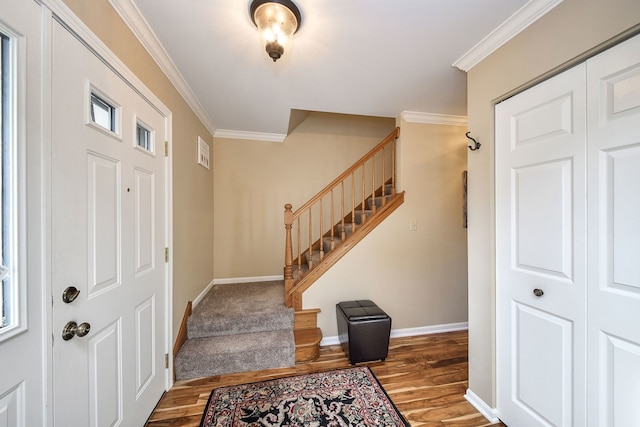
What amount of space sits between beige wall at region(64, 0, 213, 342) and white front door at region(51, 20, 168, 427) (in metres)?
0.16

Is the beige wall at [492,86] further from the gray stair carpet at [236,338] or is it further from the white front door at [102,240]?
the white front door at [102,240]

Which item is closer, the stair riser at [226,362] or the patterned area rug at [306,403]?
the patterned area rug at [306,403]

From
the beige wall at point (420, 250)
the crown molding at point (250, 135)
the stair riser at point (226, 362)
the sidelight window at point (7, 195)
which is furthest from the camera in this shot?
the crown molding at point (250, 135)

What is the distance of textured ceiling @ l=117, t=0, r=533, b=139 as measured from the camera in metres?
1.28

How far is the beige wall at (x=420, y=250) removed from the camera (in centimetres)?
262

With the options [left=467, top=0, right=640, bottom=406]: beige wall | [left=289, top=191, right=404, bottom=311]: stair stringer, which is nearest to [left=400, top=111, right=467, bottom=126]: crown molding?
[left=289, top=191, right=404, bottom=311]: stair stringer

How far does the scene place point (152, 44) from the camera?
4.87 feet

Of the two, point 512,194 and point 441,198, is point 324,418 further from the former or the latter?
point 441,198

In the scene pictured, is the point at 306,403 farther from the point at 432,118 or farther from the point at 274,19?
the point at 432,118

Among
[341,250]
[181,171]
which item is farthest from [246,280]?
[181,171]

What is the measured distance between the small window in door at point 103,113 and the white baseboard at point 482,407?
2.79 meters

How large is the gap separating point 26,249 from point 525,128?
7.56ft

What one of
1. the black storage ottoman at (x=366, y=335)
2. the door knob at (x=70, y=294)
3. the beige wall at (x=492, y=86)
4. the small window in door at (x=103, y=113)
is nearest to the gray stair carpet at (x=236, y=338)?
the black storage ottoman at (x=366, y=335)

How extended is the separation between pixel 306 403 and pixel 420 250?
1871 millimetres
